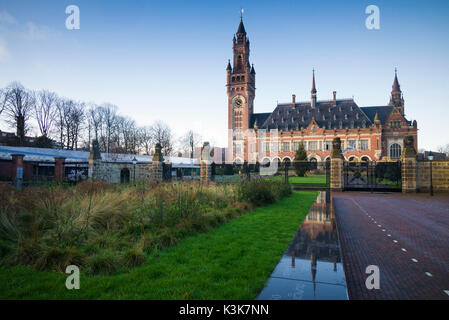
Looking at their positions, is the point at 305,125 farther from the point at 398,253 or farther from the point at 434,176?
the point at 398,253

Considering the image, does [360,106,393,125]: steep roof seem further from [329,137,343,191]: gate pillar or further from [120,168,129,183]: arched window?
[120,168,129,183]: arched window

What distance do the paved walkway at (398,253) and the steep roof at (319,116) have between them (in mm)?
47814

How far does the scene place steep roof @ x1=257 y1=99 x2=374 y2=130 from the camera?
52.8 meters

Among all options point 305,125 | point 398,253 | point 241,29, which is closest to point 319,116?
point 305,125

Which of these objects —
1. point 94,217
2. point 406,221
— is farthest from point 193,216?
point 406,221

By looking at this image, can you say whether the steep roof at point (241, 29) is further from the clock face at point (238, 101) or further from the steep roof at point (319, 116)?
the steep roof at point (319, 116)

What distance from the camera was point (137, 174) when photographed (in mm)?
21047

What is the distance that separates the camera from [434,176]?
17.6 metres

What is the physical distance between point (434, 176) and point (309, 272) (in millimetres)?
19881

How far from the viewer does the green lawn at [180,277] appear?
3020 mm

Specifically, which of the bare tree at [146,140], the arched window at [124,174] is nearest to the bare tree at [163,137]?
the bare tree at [146,140]
